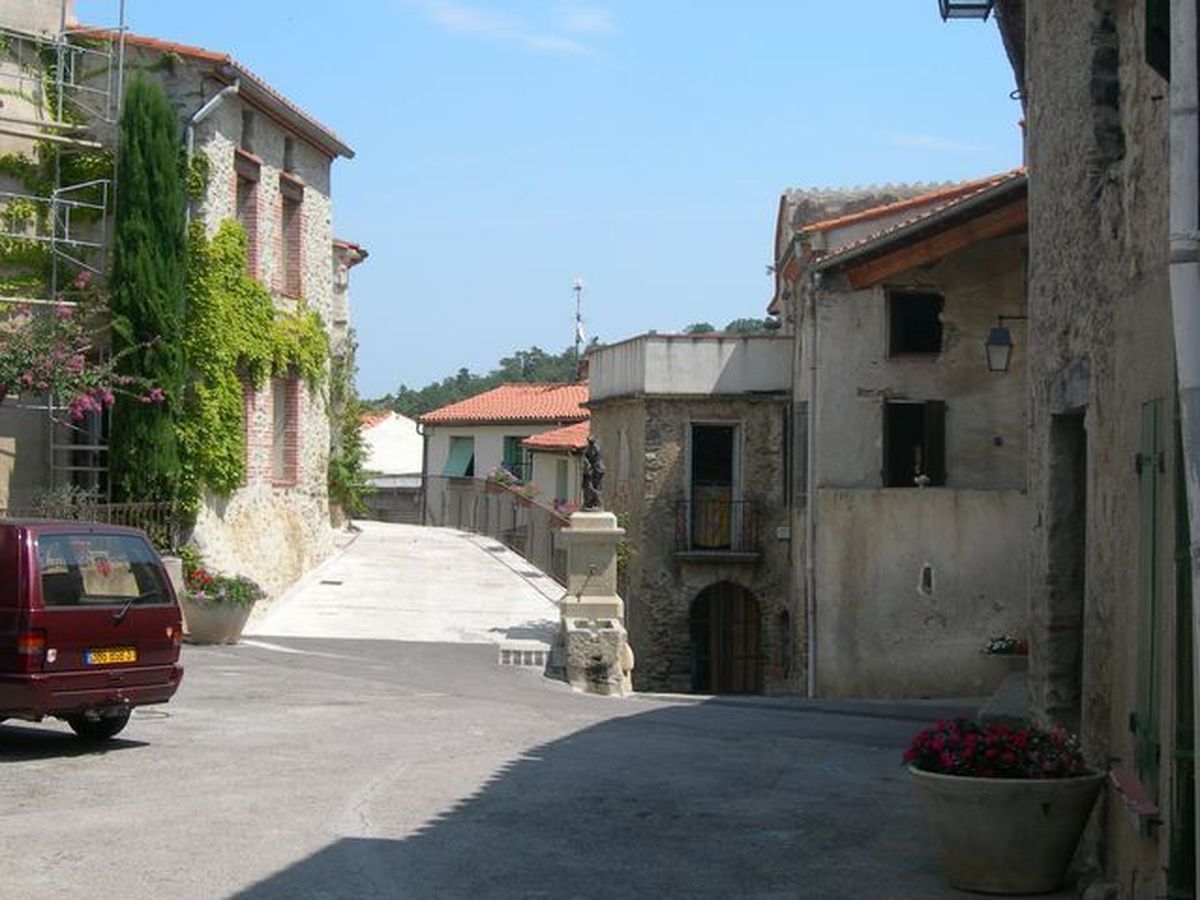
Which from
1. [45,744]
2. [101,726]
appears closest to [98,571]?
[101,726]

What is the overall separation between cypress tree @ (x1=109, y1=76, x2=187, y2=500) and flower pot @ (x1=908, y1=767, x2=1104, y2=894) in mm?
16437

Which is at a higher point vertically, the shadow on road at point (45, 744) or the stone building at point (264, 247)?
the stone building at point (264, 247)

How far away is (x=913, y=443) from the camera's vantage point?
2811 centimetres

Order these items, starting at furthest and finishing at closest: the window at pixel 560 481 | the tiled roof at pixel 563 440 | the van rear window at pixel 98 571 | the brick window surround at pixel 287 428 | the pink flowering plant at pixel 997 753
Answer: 1. the window at pixel 560 481
2. the tiled roof at pixel 563 440
3. the brick window surround at pixel 287 428
4. the van rear window at pixel 98 571
5. the pink flowering plant at pixel 997 753

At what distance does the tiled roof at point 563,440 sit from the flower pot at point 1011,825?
3816 cm

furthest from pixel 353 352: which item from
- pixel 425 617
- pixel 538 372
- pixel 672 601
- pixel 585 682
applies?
pixel 538 372

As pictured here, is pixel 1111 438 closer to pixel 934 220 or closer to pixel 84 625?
pixel 84 625

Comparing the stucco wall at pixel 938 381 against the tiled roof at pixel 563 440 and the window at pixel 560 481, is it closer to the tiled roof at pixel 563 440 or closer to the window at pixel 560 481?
the tiled roof at pixel 563 440

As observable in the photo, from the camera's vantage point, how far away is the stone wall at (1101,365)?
26.8ft

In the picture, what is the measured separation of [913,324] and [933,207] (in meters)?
3.00

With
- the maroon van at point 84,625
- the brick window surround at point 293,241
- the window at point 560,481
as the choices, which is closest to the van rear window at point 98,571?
the maroon van at point 84,625

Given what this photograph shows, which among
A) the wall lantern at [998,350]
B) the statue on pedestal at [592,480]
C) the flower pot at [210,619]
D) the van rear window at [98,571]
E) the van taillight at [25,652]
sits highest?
the wall lantern at [998,350]

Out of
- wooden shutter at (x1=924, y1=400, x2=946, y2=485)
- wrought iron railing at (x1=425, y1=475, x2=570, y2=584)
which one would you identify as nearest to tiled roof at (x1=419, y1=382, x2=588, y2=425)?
wrought iron railing at (x1=425, y1=475, x2=570, y2=584)

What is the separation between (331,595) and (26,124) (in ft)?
26.8
